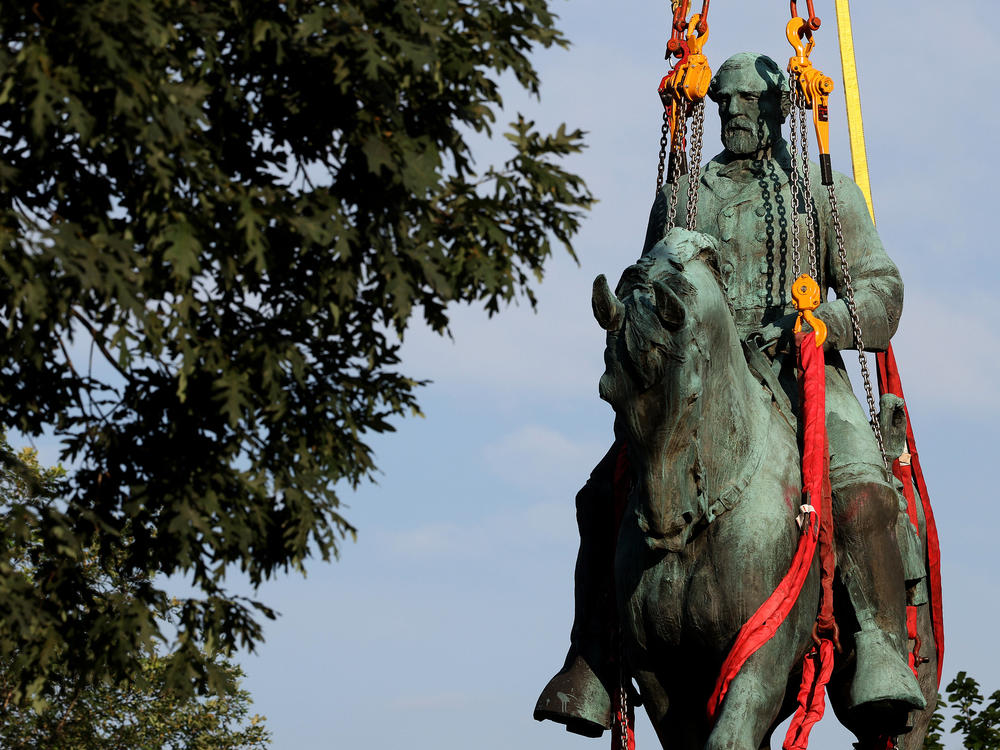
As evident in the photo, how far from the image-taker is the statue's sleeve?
11.9 meters

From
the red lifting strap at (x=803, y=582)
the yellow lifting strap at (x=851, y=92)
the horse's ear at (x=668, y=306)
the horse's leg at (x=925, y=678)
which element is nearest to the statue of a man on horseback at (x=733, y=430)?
the horse's ear at (x=668, y=306)

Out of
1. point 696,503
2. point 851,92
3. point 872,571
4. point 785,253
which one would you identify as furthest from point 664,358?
point 851,92

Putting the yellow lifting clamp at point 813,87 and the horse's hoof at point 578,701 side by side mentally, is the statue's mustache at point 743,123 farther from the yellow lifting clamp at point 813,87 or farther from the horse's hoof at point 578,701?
the horse's hoof at point 578,701

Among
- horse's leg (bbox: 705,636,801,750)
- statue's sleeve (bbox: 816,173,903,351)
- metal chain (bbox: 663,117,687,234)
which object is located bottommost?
horse's leg (bbox: 705,636,801,750)

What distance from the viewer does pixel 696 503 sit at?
10.2m

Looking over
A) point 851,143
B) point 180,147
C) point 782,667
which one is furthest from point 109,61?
point 851,143

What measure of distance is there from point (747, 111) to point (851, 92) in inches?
102

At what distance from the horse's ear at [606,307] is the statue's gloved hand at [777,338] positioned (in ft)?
6.53

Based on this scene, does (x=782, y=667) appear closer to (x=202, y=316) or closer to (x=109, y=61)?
(x=202, y=316)

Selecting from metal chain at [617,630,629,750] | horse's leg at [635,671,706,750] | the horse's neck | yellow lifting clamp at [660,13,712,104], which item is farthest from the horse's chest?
yellow lifting clamp at [660,13,712,104]

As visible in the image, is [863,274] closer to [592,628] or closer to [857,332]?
[857,332]

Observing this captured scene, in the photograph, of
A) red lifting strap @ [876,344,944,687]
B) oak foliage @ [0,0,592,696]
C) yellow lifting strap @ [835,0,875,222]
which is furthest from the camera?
yellow lifting strap @ [835,0,875,222]

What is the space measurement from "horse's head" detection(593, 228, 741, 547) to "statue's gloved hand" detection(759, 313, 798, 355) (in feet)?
4.42

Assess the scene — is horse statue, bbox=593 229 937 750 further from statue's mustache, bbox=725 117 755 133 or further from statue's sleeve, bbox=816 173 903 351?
statue's mustache, bbox=725 117 755 133
